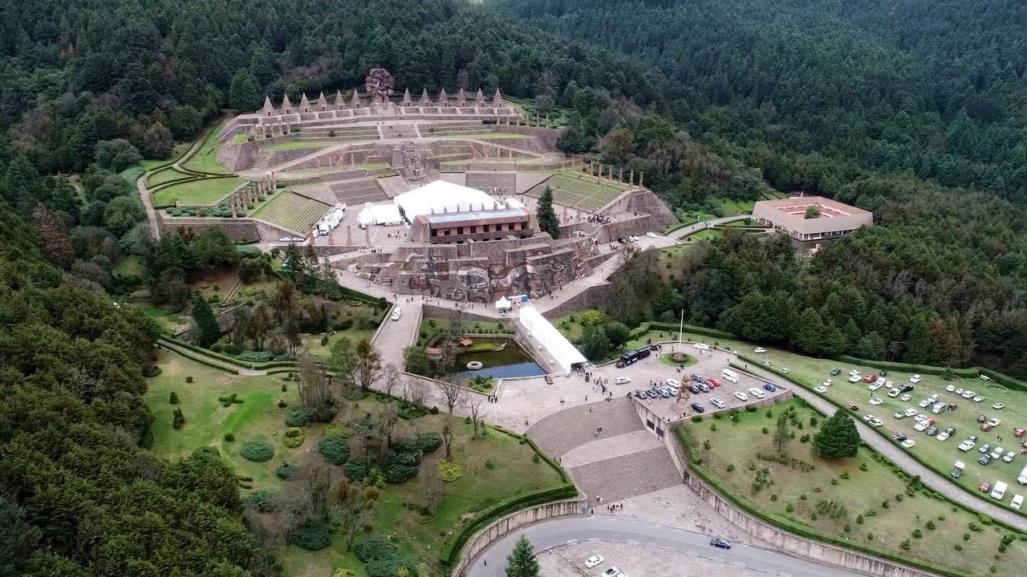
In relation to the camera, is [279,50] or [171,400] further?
[279,50]

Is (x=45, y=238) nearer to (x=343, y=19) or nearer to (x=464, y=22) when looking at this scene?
(x=343, y=19)

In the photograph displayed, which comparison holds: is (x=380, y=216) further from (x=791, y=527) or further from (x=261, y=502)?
(x=791, y=527)

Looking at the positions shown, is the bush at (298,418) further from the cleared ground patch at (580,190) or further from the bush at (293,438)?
the cleared ground patch at (580,190)

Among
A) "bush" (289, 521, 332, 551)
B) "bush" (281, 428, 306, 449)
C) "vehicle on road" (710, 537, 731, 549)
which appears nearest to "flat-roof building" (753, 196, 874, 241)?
"vehicle on road" (710, 537, 731, 549)

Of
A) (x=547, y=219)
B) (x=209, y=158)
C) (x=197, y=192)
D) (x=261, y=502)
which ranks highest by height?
(x=209, y=158)

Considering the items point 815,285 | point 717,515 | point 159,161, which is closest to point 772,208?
point 815,285

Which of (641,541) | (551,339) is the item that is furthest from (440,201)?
(641,541)

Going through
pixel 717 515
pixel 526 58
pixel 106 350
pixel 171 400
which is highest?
pixel 526 58
